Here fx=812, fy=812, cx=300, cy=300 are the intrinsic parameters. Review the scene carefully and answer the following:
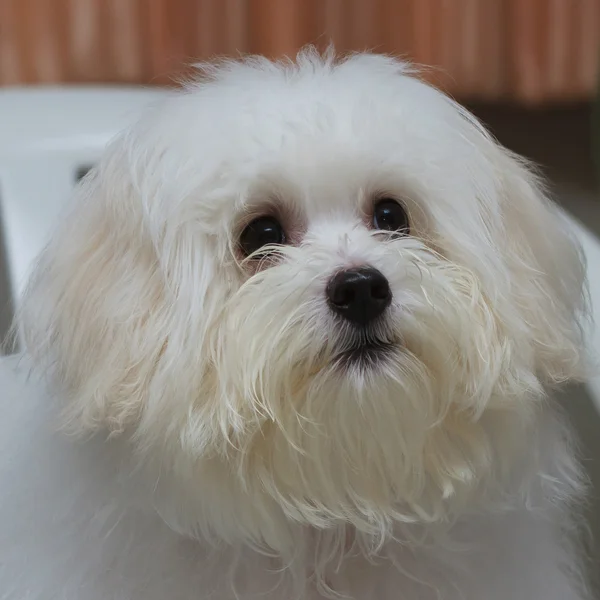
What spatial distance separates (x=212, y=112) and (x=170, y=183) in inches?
3.6

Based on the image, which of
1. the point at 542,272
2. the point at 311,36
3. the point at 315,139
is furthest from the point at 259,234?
the point at 311,36

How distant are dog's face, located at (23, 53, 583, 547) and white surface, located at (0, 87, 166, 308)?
743 mm

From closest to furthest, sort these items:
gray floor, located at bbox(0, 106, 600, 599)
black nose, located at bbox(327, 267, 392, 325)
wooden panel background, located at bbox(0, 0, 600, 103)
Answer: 1. black nose, located at bbox(327, 267, 392, 325)
2. wooden panel background, located at bbox(0, 0, 600, 103)
3. gray floor, located at bbox(0, 106, 600, 599)

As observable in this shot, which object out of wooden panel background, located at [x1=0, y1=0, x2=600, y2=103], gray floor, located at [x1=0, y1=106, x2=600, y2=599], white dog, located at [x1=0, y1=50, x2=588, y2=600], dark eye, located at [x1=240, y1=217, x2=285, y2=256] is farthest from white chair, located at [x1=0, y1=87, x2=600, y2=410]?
gray floor, located at [x1=0, y1=106, x2=600, y2=599]

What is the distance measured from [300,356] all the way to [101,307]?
0.25 meters

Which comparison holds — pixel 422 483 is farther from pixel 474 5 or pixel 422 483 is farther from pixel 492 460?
pixel 474 5

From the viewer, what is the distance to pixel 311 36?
1.81 m

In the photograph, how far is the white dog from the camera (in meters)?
0.78

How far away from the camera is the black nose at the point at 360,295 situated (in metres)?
0.76

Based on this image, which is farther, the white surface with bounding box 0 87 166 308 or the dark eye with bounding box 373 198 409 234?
the white surface with bounding box 0 87 166 308

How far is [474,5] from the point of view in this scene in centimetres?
182

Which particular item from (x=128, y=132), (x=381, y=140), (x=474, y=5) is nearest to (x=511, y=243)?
(x=381, y=140)

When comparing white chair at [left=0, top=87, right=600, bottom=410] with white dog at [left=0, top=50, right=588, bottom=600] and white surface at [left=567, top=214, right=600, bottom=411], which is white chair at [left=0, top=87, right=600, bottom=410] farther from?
white surface at [left=567, top=214, right=600, bottom=411]

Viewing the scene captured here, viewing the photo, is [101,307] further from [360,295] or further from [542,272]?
[542,272]
